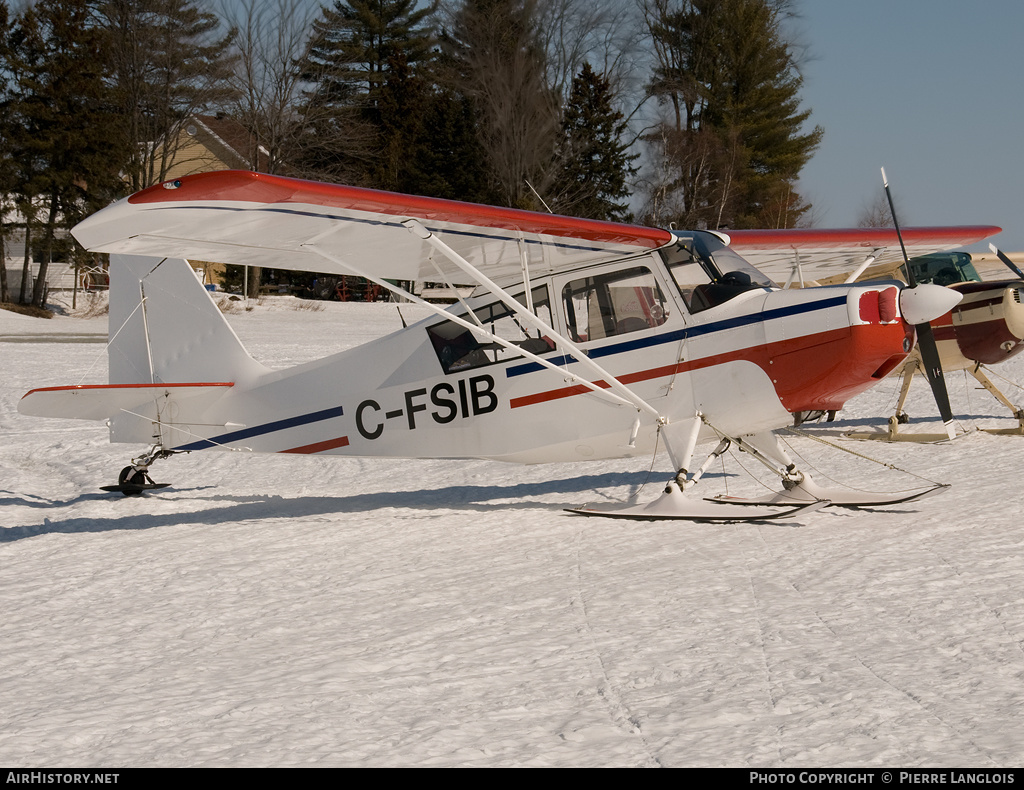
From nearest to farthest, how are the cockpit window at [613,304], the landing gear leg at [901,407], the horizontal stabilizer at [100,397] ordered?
1. the cockpit window at [613,304]
2. the horizontal stabilizer at [100,397]
3. the landing gear leg at [901,407]

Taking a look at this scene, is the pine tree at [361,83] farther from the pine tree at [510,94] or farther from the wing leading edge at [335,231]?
the wing leading edge at [335,231]

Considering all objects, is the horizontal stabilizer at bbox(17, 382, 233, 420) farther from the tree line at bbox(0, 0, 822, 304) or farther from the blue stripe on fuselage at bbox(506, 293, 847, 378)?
the tree line at bbox(0, 0, 822, 304)

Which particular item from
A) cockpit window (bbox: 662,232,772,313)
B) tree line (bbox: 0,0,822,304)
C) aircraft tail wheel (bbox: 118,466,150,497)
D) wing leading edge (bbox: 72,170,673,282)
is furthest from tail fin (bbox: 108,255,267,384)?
tree line (bbox: 0,0,822,304)

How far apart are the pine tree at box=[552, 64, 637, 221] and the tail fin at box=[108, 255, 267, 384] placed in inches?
1487

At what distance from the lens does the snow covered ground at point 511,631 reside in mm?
→ 3215

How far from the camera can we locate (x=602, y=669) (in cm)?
392

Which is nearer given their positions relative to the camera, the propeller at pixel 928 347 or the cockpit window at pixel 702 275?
the propeller at pixel 928 347

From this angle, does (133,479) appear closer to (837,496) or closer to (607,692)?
(837,496)

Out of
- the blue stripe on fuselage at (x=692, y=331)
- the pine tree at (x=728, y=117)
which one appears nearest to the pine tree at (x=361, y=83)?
the pine tree at (x=728, y=117)

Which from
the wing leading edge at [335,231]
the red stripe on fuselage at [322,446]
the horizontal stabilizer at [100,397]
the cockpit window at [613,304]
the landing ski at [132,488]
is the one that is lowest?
the landing ski at [132,488]

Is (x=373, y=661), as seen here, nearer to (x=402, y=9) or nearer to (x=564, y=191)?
(x=564, y=191)

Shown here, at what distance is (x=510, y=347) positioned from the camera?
755cm

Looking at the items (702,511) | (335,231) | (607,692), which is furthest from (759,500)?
(607,692)

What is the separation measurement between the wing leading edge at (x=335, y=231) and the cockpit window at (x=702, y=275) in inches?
6.9
